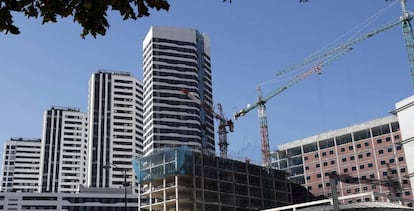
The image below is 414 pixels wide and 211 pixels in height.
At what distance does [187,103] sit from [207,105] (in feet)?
27.1

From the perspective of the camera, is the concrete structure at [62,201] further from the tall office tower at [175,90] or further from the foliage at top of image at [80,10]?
the foliage at top of image at [80,10]

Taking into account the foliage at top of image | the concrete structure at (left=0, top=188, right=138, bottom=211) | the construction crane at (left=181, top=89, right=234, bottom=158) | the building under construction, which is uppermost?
the construction crane at (left=181, top=89, right=234, bottom=158)

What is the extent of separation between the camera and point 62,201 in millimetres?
163125

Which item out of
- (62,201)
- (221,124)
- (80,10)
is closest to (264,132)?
(221,124)

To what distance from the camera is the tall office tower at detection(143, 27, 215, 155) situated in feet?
565

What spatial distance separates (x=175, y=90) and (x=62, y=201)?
49652 mm

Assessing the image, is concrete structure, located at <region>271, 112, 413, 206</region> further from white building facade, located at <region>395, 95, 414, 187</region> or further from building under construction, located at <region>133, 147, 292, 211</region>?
building under construction, located at <region>133, 147, 292, 211</region>

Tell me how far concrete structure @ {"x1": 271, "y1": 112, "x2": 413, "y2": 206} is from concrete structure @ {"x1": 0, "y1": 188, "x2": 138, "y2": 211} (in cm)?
5518

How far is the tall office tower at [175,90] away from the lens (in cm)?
→ 17225

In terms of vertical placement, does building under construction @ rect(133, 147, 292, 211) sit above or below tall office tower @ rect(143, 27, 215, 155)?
below

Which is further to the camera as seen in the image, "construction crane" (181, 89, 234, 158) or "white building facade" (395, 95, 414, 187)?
"construction crane" (181, 89, 234, 158)

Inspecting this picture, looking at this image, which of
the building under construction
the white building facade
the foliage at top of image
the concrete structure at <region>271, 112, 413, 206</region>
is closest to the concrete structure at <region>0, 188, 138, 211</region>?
the concrete structure at <region>271, 112, 413, 206</region>

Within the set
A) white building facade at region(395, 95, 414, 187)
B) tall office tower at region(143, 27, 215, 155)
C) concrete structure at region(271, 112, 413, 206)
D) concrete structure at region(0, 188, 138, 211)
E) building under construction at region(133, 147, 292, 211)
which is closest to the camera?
building under construction at region(133, 147, 292, 211)

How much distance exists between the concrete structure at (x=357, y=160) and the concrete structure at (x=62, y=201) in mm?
55182
